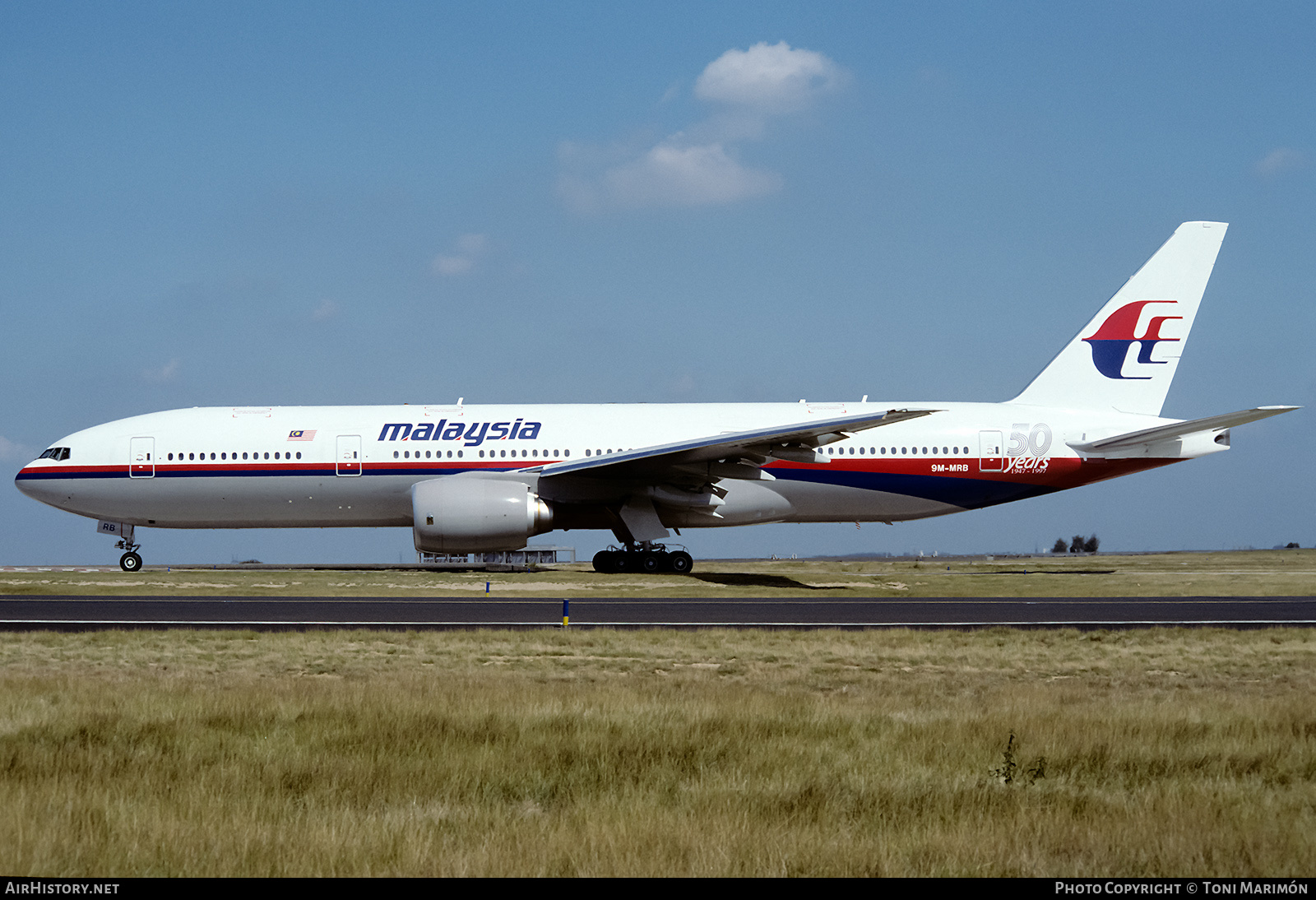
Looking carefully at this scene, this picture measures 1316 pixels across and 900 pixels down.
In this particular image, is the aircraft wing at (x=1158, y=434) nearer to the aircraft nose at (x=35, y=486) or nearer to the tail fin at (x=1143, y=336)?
the tail fin at (x=1143, y=336)

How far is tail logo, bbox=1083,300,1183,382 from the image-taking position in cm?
2945

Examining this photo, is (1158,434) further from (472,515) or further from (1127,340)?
(472,515)

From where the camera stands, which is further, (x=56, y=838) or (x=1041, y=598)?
(x=1041, y=598)

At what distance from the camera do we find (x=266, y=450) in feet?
89.6

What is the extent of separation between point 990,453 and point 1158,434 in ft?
13.3

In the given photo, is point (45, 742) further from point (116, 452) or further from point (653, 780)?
point (116, 452)

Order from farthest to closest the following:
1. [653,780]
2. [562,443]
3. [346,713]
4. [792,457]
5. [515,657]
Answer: [562,443]
[792,457]
[515,657]
[346,713]
[653,780]

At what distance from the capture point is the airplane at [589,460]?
1061 inches

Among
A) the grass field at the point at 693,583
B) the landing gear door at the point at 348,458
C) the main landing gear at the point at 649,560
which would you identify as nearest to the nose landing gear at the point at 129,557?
the grass field at the point at 693,583

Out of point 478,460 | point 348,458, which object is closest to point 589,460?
point 478,460

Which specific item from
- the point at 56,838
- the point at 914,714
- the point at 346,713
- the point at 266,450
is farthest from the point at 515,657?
the point at 266,450

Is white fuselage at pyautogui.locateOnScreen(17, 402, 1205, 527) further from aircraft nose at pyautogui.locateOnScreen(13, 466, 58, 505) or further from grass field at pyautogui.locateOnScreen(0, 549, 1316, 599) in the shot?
grass field at pyautogui.locateOnScreen(0, 549, 1316, 599)

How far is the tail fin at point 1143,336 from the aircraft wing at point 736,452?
735cm

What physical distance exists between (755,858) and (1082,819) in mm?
2042
